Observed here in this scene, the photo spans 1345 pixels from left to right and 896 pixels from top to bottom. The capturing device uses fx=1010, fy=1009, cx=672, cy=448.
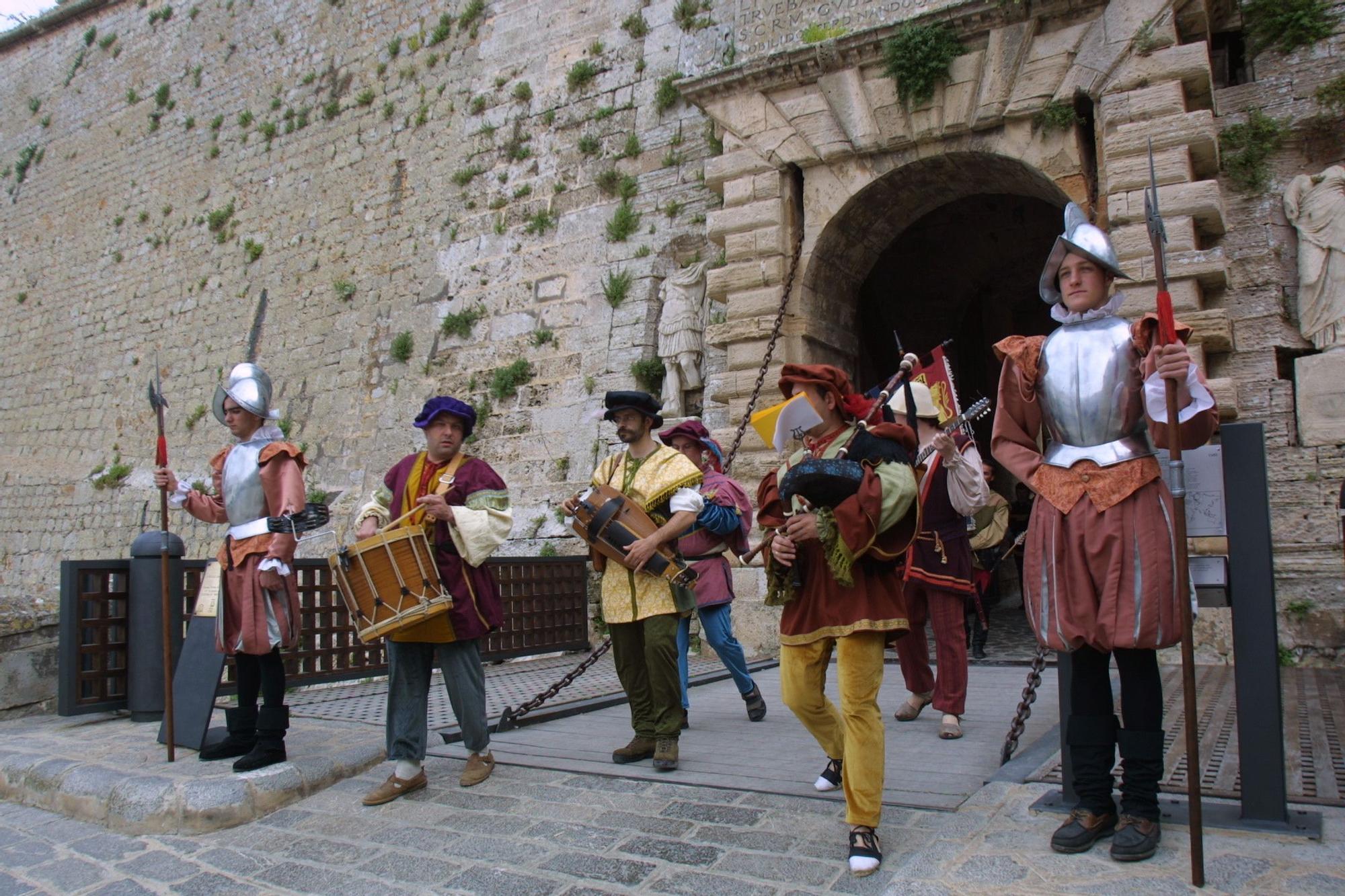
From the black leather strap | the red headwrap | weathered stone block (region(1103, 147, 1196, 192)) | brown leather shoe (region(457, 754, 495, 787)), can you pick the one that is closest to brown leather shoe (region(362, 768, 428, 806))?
brown leather shoe (region(457, 754, 495, 787))

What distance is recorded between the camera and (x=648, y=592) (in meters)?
4.55

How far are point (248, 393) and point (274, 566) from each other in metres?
0.93

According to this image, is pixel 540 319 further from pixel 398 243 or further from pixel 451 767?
pixel 451 767

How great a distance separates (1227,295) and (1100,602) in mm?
5377

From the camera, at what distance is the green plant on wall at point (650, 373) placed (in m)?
10.6

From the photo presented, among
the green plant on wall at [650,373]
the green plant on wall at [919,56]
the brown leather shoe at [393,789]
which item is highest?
the green plant on wall at [919,56]

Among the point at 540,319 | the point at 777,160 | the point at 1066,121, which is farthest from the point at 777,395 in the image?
the point at 540,319

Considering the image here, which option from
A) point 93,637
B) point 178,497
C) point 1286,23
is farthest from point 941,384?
point 93,637

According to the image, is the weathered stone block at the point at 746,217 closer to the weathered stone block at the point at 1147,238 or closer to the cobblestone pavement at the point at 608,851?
the weathered stone block at the point at 1147,238

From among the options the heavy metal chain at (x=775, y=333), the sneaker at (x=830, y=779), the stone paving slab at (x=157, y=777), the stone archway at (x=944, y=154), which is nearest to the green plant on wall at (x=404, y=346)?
the stone archway at (x=944, y=154)

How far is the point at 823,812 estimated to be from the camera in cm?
369

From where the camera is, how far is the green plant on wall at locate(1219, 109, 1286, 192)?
24.8 ft

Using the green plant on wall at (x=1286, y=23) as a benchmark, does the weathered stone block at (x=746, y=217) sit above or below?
below

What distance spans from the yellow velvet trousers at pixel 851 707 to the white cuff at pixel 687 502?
0.99 meters
